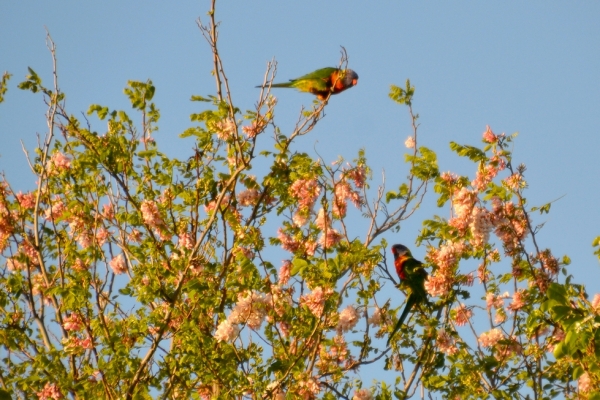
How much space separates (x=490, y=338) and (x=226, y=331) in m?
2.32

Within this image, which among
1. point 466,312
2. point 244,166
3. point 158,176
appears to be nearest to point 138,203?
point 158,176

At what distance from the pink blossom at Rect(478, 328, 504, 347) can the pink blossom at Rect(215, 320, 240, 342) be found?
2174 millimetres

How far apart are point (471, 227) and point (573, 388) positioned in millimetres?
1518

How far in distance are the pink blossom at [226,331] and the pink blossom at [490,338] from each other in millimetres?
2174

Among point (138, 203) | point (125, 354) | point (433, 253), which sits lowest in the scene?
point (125, 354)

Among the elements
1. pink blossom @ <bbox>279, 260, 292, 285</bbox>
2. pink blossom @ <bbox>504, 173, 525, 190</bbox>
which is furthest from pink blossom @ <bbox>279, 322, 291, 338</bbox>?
pink blossom @ <bbox>504, 173, 525, 190</bbox>

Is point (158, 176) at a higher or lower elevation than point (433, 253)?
higher

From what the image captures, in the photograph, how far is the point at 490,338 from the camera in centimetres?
618

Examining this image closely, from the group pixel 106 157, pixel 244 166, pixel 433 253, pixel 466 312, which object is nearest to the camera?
pixel 244 166

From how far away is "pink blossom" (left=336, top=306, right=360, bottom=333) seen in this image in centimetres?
557

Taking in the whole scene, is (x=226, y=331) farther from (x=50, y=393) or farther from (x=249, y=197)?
(x=50, y=393)

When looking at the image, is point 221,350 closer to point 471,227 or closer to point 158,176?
point 158,176

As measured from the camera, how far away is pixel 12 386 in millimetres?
5785

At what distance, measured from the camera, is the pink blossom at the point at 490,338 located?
616cm
